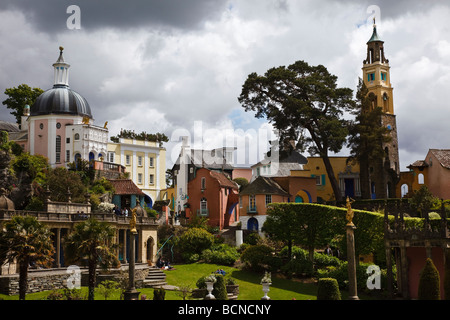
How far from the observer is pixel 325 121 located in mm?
56969

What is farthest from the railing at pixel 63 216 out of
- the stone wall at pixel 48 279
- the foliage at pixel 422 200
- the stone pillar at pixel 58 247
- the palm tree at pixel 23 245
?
the foliage at pixel 422 200

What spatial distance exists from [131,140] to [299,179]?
22493 mm

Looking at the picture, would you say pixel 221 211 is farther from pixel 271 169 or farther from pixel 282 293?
pixel 282 293

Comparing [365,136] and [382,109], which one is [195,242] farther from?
[382,109]

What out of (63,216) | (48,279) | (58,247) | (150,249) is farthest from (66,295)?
(150,249)

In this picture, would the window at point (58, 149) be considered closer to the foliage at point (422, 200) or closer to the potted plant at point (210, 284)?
the potted plant at point (210, 284)

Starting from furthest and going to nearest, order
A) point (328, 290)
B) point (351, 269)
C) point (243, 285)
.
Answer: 1. point (243, 285)
2. point (328, 290)
3. point (351, 269)

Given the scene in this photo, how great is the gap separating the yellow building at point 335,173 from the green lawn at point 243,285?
2369 cm

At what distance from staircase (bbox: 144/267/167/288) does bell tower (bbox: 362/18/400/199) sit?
3202 centimetres

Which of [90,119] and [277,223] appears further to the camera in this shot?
[90,119]

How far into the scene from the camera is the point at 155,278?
40281 millimetres

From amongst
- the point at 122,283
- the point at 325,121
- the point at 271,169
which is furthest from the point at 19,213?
the point at 271,169

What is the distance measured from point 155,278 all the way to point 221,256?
893 cm
